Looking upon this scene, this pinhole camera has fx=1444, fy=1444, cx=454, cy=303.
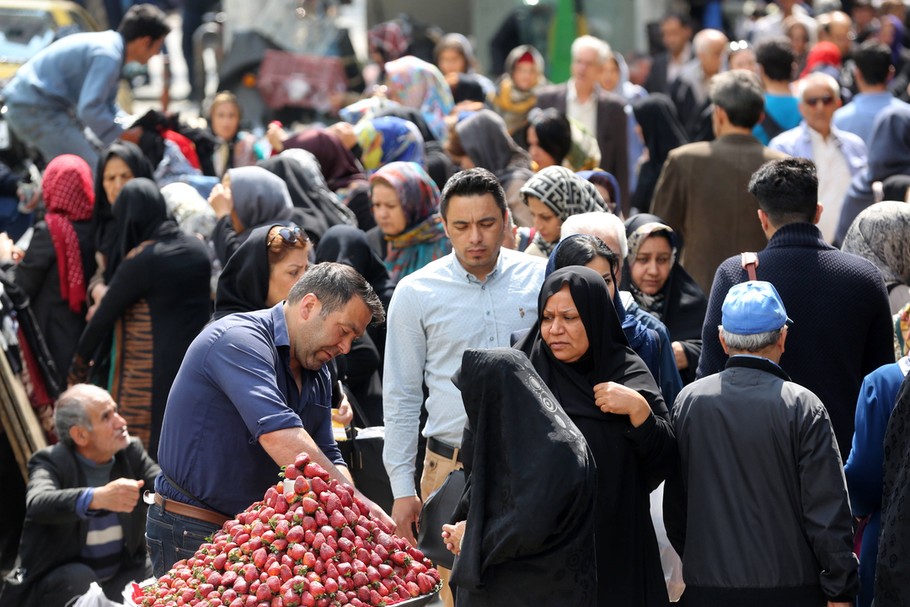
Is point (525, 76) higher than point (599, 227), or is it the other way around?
point (599, 227)

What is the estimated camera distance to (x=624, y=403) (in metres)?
4.18

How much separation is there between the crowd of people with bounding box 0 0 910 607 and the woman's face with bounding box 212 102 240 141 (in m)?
2.05

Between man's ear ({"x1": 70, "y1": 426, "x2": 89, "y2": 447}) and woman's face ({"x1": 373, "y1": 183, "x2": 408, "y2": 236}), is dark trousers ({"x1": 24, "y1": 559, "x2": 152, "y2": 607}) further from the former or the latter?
woman's face ({"x1": 373, "y1": 183, "x2": 408, "y2": 236})

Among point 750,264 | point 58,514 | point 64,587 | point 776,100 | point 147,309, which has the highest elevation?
point 750,264

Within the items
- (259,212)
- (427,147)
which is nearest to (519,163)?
(427,147)

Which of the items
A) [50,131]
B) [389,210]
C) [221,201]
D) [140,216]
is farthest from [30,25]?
[389,210]

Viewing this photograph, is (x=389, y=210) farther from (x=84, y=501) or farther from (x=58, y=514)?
(x=58, y=514)

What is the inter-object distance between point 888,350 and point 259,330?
2.16 m

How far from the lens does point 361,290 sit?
434cm

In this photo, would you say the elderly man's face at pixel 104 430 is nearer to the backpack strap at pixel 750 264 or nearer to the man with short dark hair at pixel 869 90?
the backpack strap at pixel 750 264

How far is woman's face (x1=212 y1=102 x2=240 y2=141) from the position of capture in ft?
33.4

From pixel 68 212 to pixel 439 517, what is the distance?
362cm

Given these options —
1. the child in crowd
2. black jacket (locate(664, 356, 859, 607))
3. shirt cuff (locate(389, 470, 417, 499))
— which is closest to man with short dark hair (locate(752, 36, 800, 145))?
the child in crowd

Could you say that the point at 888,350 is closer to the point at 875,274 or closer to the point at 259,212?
the point at 875,274
